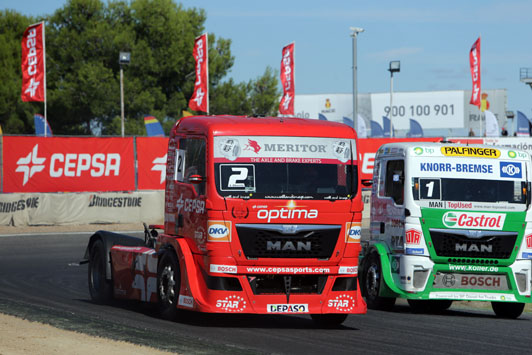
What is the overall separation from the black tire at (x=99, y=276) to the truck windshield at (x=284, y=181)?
395cm

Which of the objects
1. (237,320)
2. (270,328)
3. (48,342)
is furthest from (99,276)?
(48,342)

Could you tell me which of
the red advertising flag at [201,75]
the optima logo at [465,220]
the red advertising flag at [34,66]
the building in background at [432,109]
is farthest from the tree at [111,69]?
the optima logo at [465,220]

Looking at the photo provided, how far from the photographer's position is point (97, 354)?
934 cm

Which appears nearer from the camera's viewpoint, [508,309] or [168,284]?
[168,284]

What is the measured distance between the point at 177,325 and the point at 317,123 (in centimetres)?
314

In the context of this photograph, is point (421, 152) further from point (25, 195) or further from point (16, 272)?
point (25, 195)

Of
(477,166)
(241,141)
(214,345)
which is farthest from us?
(477,166)

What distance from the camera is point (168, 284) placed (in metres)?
12.6

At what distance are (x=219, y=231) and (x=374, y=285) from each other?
4275 millimetres

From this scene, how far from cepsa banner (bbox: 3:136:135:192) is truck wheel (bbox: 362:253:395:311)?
18.2 metres

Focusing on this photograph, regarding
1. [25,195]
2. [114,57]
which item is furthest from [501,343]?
[114,57]

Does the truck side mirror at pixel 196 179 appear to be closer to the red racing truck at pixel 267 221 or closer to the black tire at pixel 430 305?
the red racing truck at pixel 267 221

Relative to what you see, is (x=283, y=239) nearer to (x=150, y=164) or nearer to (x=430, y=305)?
(x=430, y=305)

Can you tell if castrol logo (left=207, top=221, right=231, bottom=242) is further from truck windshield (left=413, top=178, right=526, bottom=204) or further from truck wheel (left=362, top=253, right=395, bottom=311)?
truck wheel (left=362, top=253, right=395, bottom=311)
